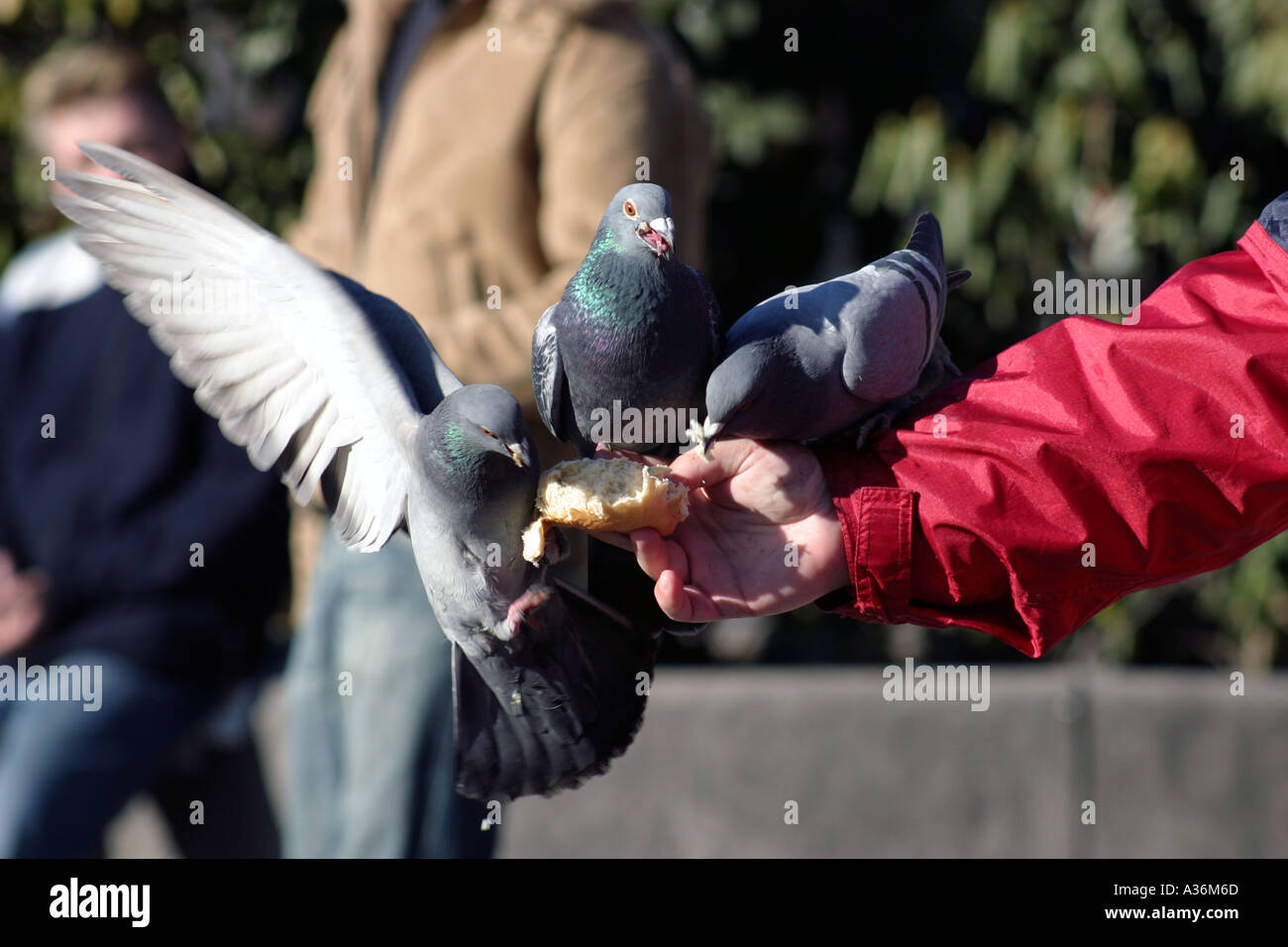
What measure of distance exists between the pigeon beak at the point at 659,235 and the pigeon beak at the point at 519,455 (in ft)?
0.94

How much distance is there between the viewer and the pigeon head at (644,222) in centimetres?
163

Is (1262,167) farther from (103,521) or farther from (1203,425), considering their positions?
(103,521)

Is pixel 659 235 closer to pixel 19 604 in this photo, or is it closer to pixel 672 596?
pixel 672 596

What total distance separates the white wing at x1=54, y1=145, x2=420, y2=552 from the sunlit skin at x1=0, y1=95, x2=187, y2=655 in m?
1.74

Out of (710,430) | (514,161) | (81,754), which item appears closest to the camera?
(710,430)

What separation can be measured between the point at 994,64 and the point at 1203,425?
9.78ft

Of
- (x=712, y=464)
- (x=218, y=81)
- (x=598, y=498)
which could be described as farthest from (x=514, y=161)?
(x=218, y=81)

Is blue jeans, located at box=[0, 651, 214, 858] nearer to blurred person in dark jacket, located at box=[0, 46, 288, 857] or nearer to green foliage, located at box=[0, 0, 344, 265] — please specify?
blurred person in dark jacket, located at box=[0, 46, 288, 857]

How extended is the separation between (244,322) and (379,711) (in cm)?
129

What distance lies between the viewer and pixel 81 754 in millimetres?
3377

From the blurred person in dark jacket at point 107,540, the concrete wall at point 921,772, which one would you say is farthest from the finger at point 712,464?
the concrete wall at point 921,772

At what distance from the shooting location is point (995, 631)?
188 centimetres

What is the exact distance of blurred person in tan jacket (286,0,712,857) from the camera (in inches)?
108

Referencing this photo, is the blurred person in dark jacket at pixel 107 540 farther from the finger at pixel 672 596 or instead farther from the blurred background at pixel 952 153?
the finger at pixel 672 596
